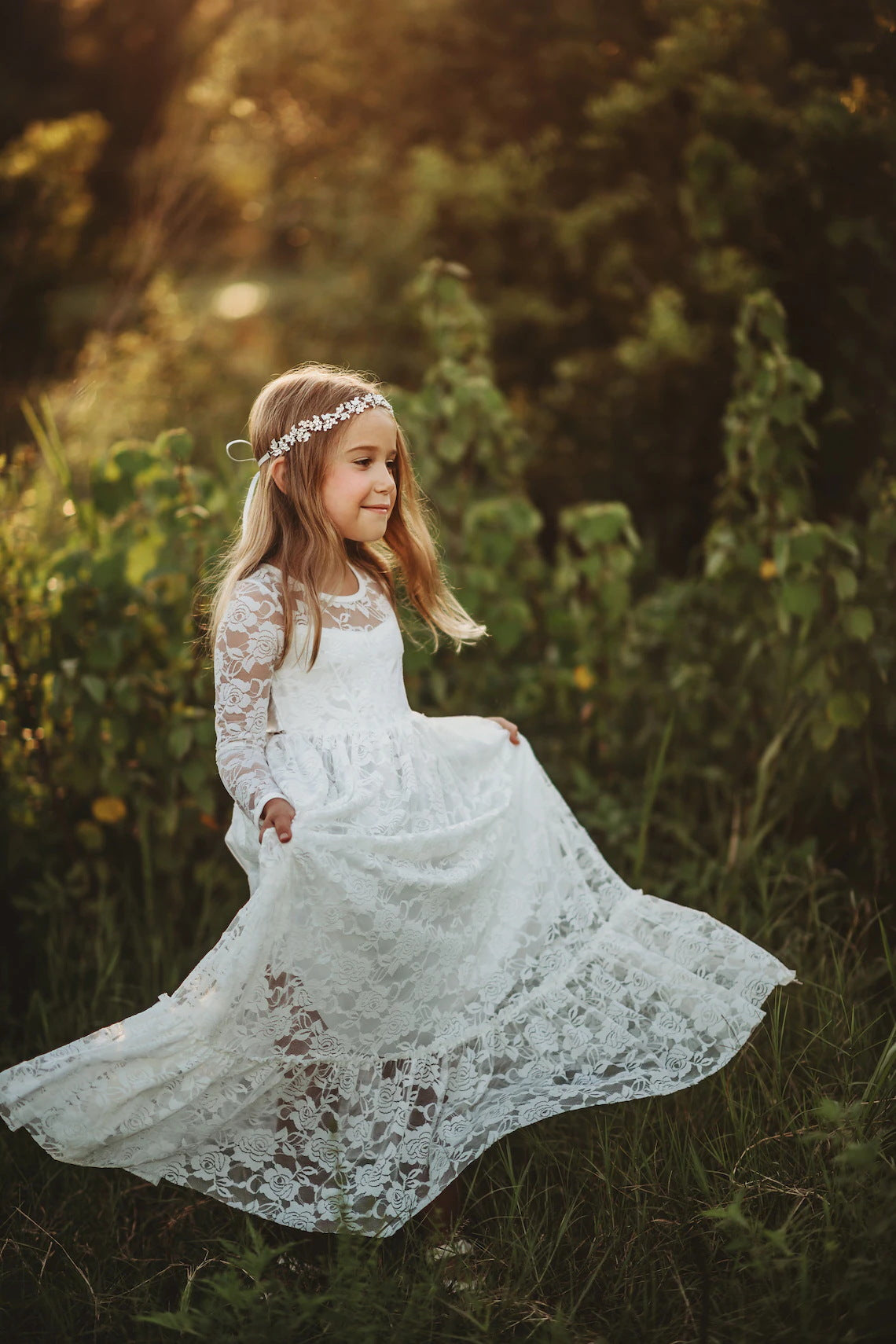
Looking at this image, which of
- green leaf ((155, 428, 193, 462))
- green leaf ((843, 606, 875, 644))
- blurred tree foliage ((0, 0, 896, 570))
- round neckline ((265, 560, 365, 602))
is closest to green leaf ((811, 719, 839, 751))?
green leaf ((843, 606, 875, 644))

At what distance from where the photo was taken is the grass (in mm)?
1857

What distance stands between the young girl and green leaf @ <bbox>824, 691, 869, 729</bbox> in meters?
0.92

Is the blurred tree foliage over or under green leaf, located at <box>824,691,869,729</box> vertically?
over

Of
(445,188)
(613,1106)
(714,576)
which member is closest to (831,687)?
(714,576)

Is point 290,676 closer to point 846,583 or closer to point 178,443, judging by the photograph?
point 178,443

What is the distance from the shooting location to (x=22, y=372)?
4.91 m

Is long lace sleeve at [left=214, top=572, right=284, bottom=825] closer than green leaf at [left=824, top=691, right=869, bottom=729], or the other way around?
long lace sleeve at [left=214, top=572, right=284, bottom=825]

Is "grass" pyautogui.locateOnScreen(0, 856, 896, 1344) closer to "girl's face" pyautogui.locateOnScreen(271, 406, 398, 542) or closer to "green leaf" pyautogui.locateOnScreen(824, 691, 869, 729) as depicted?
"green leaf" pyautogui.locateOnScreen(824, 691, 869, 729)

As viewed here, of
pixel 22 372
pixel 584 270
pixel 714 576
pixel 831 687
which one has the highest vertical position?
pixel 584 270

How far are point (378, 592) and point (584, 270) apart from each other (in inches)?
162

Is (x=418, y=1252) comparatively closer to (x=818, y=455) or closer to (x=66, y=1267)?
(x=66, y=1267)

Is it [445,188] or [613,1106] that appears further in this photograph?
[445,188]

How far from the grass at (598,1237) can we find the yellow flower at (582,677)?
123cm

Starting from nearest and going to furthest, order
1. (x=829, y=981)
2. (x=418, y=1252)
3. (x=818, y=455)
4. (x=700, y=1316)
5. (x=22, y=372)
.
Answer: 1. (x=700, y=1316)
2. (x=418, y=1252)
3. (x=829, y=981)
4. (x=818, y=455)
5. (x=22, y=372)
